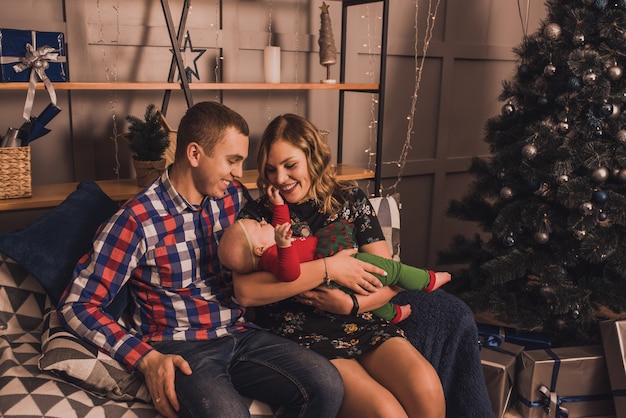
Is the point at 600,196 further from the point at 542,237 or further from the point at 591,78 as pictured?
the point at 591,78

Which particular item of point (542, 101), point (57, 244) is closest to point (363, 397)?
point (57, 244)

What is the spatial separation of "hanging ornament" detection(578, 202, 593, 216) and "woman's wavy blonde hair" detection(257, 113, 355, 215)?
101 centimetres

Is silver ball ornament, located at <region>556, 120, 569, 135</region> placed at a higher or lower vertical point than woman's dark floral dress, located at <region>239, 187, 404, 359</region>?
higher

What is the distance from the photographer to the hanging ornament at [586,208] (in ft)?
7.66

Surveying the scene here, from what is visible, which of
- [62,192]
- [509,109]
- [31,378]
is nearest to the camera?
[31,378]

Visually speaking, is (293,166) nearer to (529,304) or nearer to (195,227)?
(195,227)

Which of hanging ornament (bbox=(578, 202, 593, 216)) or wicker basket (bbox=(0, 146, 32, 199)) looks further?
hanging ornament (bbox=(578, 202, 593, 216))

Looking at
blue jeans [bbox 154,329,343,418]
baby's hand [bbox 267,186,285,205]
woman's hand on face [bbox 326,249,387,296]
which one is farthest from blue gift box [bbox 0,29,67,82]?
woman's hand on face [bbox 326,249,387,296]

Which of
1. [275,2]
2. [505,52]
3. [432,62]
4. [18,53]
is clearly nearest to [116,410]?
[18,53]

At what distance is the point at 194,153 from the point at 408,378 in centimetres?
83

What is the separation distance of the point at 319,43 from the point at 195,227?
1.28 metres

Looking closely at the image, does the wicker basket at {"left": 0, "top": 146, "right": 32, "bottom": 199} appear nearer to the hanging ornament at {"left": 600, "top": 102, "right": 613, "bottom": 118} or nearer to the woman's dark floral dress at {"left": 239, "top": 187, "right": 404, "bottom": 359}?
the woman's dark floral dress at {"left": 239, "top": 187, "right": 404, "bottom": 359}

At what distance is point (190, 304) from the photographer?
5.65 ft

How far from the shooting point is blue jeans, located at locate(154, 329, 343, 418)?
147 cm
